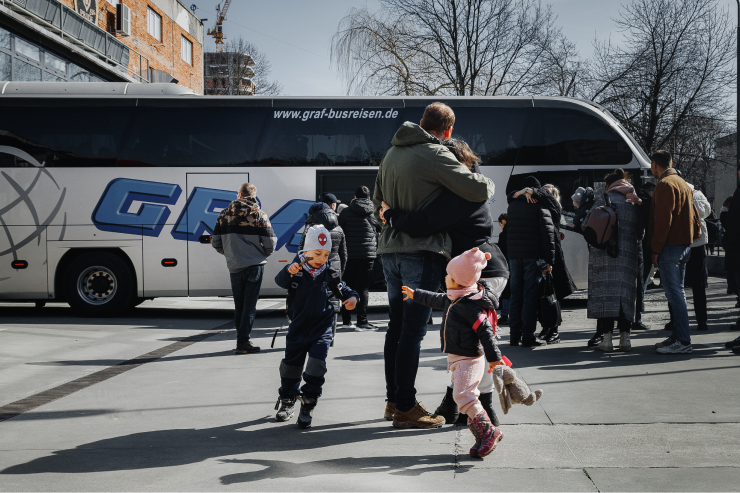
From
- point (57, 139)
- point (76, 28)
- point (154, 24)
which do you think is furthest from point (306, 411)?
point (154, 24)

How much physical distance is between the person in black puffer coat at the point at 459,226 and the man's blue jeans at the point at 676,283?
315cm

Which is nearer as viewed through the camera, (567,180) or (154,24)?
(567,180)

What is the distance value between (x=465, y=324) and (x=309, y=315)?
1.30 metres

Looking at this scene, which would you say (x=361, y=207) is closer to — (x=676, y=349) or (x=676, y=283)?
(x=676, y=283)

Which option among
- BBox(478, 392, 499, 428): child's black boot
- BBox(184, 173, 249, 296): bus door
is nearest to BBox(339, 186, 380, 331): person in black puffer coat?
BBox(184, 173, 249, 296): bus door

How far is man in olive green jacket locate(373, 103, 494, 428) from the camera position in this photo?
14.2 feet

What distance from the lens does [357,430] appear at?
4477 mm

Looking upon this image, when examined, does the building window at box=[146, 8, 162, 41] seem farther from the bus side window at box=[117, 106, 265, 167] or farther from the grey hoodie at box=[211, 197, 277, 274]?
the grey hoodie at box=[211, 197, 277, 274]

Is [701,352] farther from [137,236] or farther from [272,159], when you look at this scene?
[137,236]

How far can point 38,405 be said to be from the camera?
530cm

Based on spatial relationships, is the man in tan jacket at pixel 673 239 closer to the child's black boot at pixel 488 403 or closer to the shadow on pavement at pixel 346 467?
the child's black boot at pixel 488 403

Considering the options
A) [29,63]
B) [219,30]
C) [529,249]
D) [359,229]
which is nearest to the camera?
[529,249]

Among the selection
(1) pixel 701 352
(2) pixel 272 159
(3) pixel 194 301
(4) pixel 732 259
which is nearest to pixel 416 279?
(1) pixel 701 352

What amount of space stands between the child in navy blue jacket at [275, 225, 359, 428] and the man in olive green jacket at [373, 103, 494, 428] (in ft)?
1.51
